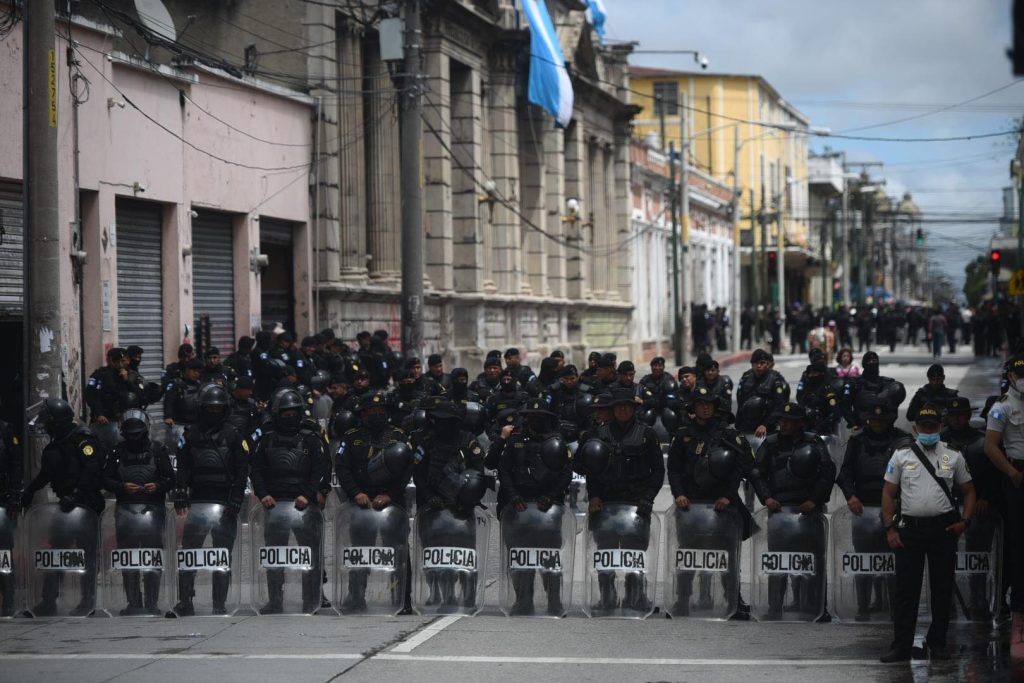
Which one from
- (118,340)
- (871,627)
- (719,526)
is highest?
(118,340)

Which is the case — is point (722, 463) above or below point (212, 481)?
above

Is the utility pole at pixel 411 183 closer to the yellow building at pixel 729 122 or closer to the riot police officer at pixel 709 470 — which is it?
the riot police officer at pixel 709 470

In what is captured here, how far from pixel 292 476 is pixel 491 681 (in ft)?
10.6

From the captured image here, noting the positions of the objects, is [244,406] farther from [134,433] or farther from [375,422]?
[375,422]

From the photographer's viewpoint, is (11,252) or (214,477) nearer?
(214,477)

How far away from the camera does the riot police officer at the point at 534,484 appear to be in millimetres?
11672

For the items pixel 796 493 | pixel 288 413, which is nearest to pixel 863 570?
pixel 796 493

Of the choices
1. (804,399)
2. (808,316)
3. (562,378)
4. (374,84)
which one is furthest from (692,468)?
(808,316)

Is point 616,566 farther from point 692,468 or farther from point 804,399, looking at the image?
point 804,399

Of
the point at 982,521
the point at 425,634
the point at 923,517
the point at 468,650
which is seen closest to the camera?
the point at 923,517

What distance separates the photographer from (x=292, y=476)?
39.3ft

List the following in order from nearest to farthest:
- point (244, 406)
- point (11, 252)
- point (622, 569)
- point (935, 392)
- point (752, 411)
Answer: point (622, 569) → point (244, 406) → point (935, 392) → point (752, 411) → point (11, 252)

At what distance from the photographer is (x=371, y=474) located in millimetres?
11961

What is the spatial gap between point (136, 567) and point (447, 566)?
2280 mm
